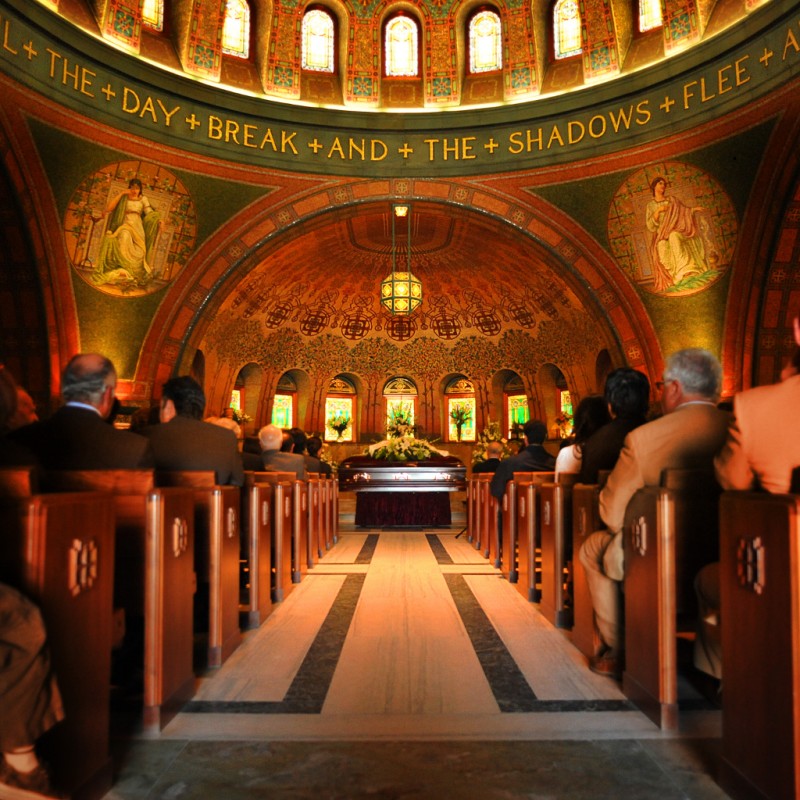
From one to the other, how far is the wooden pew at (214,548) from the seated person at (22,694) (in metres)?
1.55

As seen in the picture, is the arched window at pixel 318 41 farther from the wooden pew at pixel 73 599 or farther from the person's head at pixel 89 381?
the wooden pew at pixel 73 599

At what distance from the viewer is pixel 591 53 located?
1259cm

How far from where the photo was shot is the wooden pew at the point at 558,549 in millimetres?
4000

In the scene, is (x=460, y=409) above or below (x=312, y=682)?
above

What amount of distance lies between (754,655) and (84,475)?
2116mm

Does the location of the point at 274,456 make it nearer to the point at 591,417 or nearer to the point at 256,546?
the point at 256,546

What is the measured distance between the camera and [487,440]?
16.3 m

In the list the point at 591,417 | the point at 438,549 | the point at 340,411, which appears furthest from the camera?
the point at 340,411

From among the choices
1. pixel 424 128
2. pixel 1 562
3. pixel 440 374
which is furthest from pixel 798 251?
pixel 1 562

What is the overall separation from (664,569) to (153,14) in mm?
13091

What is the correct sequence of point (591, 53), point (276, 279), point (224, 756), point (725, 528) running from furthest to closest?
point (276, 279), point (591, 53), point (224, 756), point (725, 528)

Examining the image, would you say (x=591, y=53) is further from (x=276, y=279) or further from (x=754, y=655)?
(x=754, y=655)

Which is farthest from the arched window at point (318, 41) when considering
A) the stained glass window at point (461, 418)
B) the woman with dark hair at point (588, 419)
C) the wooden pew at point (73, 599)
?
the wooden pew at point (73, 599)

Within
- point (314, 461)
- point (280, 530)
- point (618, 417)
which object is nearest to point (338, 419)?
point (314, 461)
